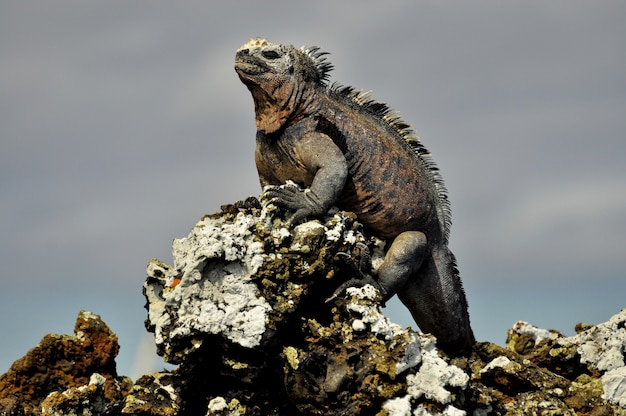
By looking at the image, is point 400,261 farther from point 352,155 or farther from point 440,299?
point 352,155

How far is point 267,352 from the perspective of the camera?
8.93 m

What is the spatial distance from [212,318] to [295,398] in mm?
1024

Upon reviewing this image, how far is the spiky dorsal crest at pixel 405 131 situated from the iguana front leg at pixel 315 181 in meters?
0.77

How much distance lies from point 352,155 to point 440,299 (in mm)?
1873

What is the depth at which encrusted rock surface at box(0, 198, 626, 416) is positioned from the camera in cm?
862

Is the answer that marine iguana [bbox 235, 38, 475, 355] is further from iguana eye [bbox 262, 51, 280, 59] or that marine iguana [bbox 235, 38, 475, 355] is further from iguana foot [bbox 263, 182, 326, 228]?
iguana foot [bbox 263, 182, 326, 228]

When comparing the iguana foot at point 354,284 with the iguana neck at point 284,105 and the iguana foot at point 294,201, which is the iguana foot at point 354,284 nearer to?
the iguana foot at point 294,201

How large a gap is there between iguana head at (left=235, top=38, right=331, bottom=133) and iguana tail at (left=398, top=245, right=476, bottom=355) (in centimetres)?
213

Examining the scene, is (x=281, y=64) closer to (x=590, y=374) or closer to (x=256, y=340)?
(x=256, y=340)

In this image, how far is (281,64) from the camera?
10.3 m

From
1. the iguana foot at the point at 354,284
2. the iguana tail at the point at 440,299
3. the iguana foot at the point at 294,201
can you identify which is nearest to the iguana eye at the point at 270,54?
the iguana foot at the point at 294,201

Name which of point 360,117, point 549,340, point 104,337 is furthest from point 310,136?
point 549,340

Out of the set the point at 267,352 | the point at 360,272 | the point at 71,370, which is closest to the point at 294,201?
the point at 360,272

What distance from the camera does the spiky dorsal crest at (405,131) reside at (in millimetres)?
10703
